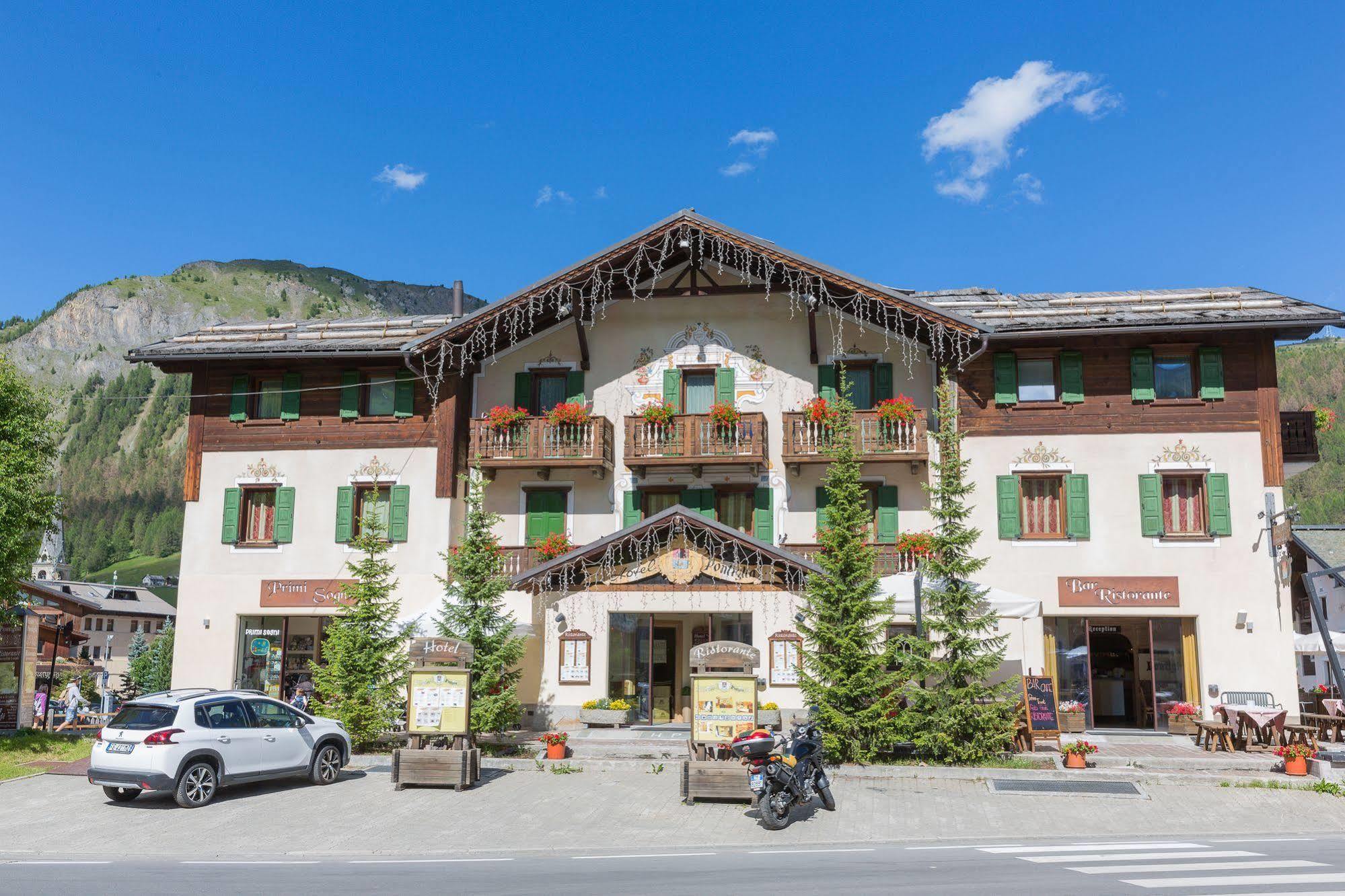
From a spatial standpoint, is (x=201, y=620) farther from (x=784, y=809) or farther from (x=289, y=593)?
(x=784, y=809)

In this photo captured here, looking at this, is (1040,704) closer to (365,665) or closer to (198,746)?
(365,665)

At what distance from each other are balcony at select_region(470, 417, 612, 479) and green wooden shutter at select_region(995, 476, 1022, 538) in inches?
349

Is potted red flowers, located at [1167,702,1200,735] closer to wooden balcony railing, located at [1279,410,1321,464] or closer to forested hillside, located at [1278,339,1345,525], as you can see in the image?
wooden balcony railing, located at [1279,410,1321,464]

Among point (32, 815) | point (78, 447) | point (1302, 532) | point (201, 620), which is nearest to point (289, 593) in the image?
point (201, 620)

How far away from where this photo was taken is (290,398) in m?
25.9

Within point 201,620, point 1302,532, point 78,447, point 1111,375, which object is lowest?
point 201,620

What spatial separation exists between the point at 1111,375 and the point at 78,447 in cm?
17203

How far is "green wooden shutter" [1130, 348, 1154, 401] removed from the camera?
22969 mm

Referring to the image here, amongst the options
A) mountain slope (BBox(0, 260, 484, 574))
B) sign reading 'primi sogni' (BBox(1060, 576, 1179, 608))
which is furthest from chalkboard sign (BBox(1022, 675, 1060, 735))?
mountain slope (BBox(0, 260, 484, 574))

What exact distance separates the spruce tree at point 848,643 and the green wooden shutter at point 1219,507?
8.76 m

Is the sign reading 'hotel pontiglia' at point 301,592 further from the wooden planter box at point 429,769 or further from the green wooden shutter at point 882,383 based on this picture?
the green wooden shutter at point 882,383

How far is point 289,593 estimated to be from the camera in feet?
81.7

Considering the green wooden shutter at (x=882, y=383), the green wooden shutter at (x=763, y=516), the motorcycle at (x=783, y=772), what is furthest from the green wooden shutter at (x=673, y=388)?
the motorcycle at (x=783, y=772)

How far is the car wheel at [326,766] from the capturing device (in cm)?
1609
